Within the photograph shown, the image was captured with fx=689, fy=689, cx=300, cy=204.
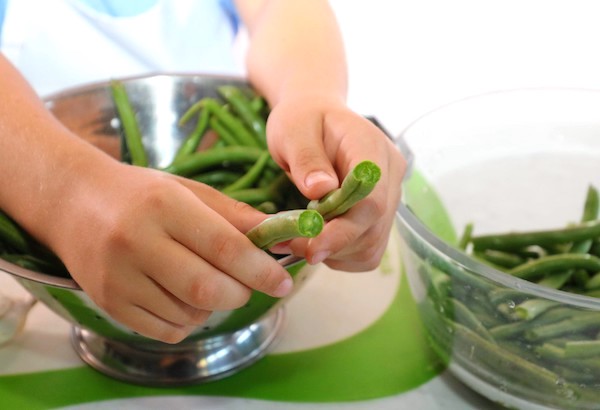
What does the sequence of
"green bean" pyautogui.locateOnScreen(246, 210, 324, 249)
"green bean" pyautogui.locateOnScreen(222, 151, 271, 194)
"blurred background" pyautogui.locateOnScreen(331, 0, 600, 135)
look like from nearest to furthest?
"green bean" pyautogui.locateOnScreen(246, 210, 324, 249), "green bean" pyautogui.locateOnScreen(222, 151, 271, 194), "blurred background" pyautogui.locateOnScreen(331, 0, 600, 135)

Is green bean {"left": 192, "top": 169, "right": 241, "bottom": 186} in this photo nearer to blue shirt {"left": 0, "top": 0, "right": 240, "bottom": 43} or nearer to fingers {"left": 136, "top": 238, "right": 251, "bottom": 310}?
fingers {"left": 136, "top": 238, "right": 251, "bottom": 310}

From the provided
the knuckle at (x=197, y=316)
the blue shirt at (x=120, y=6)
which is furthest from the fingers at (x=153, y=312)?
the blue shirt at (x=120, y=6)

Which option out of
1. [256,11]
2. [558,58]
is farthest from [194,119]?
[558,58]

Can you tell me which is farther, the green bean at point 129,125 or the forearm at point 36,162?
the green bean at point 129,125

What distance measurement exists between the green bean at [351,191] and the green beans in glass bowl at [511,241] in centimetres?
16

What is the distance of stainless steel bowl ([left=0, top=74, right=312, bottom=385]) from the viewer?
24.1 inches

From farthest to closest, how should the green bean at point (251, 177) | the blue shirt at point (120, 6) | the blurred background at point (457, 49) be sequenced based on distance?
the blurred background at point (457, 49) → the blue shirt at point (120, 6) → the green bean at point (251, 177)

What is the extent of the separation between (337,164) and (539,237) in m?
0.29

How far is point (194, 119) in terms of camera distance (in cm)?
90

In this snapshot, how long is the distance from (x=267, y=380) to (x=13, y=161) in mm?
323

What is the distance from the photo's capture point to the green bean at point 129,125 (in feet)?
2.71

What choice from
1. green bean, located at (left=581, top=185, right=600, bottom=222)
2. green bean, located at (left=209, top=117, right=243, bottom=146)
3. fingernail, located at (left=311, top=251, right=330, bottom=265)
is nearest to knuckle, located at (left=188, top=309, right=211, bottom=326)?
fingernail, located at (left=311, top=251, right=330, bottom=265)

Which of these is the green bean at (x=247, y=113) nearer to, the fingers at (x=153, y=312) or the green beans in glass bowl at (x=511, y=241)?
the green beans in glass bowl at (x=511, y=241)

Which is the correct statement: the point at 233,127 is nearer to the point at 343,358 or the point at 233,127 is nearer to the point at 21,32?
the point at 343,358
